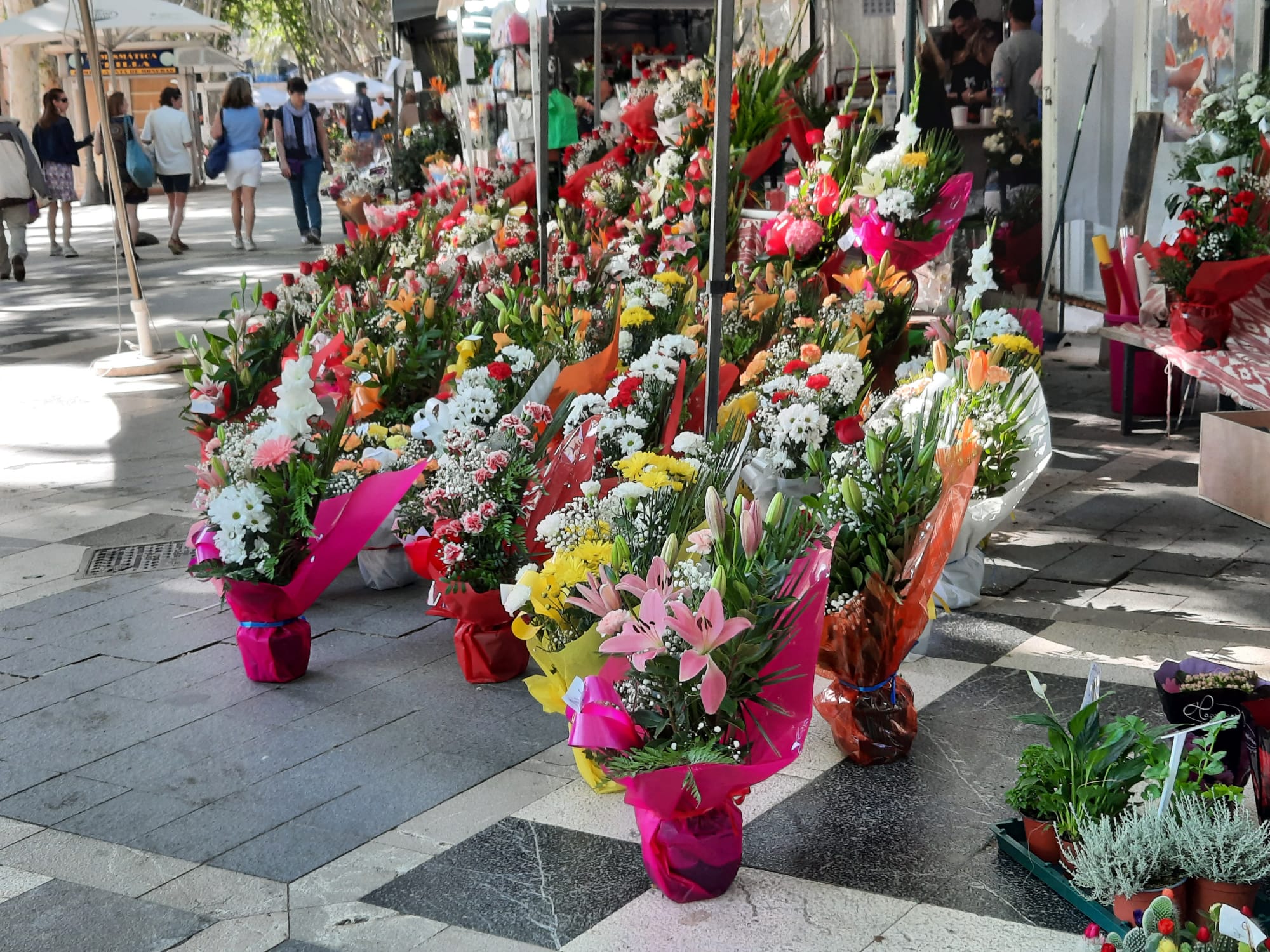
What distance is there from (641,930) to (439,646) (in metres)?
1.78

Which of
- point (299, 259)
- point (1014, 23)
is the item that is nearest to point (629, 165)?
point (1014, 23)

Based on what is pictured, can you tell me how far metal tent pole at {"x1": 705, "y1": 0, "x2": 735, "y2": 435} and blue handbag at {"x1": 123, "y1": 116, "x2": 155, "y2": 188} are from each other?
13.2m

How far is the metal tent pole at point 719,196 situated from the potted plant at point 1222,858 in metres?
1.65

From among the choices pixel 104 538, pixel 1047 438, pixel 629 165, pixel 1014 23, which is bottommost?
pixel 104 538

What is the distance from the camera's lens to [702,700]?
8.32 feet

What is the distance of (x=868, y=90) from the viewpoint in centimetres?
1018

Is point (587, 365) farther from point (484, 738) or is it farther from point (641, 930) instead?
point (641, 930)

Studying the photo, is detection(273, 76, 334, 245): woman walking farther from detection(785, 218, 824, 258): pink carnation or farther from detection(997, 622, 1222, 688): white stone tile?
detection(997, 622, 1222, 688): white stone tile

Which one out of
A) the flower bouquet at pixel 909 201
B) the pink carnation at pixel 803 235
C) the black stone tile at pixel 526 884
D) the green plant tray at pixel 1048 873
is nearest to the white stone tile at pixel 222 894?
the black stone tile at pixel 526 884

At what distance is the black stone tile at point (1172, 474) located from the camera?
565 cm

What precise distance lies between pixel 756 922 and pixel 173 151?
1516cm

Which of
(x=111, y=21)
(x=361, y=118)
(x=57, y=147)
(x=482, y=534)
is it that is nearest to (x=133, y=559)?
(x=482, y=534)

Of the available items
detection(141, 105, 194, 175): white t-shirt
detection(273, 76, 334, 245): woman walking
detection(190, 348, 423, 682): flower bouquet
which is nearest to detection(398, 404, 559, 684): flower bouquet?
detection(190, 348, 423, 682): flower bouquet

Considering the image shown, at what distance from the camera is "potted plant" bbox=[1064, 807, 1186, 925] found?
237 cm
